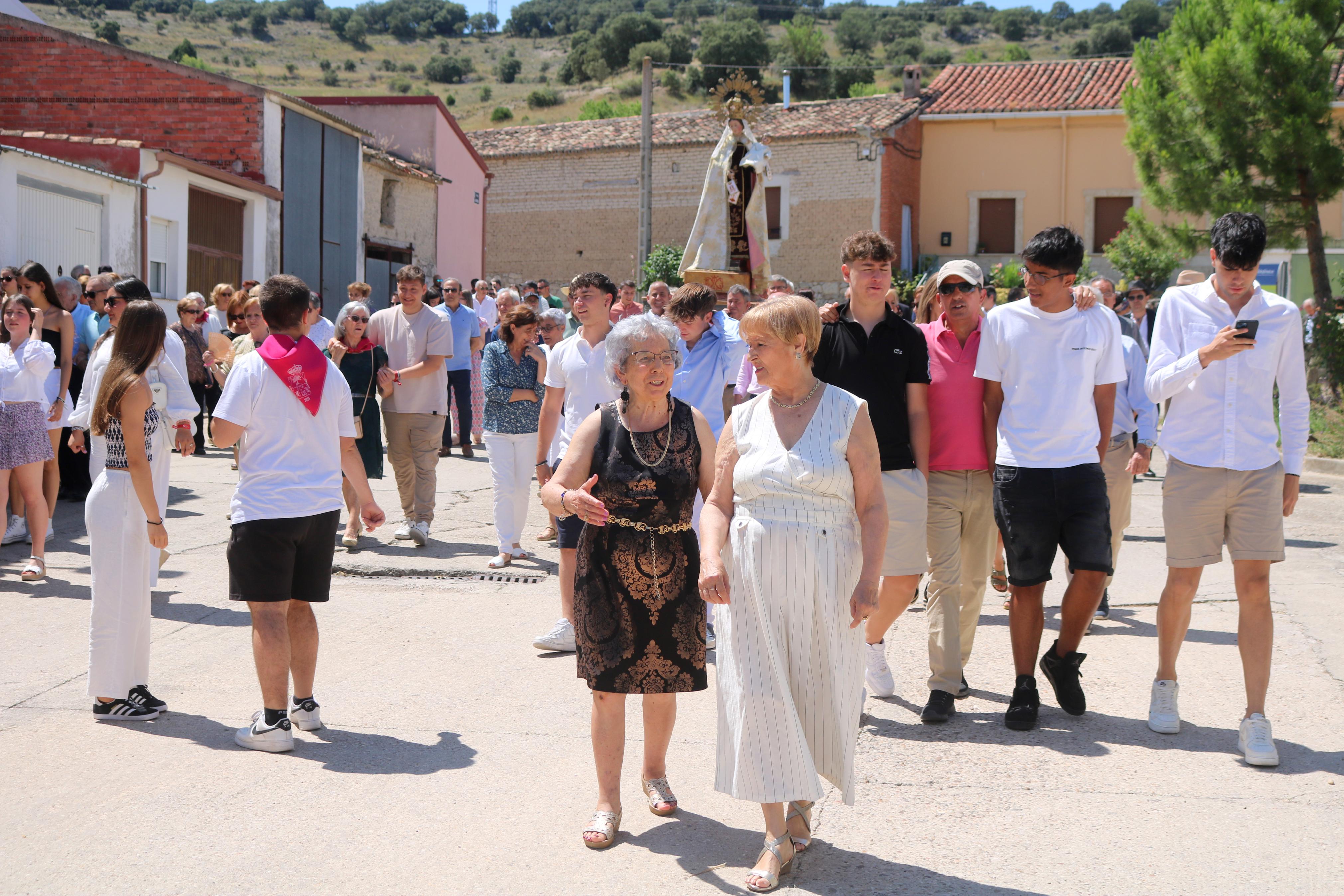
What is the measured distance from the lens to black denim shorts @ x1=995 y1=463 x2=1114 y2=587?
5.04m

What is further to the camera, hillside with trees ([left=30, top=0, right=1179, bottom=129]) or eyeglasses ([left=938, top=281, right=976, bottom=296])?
hillside with trees ([left=30, top=0, right=1179, bottom=129])

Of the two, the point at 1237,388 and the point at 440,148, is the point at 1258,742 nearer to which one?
the point at 1237,388

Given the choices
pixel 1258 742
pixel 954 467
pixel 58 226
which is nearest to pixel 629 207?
pixel 58 226

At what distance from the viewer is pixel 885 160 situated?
3462 centimetres

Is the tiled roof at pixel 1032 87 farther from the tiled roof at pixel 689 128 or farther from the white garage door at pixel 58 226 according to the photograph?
the white garage door at pixel 58 226

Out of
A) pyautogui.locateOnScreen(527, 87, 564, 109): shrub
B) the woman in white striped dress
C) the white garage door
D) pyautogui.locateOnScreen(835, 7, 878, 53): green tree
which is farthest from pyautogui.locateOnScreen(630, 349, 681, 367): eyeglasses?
pyautogui.locateOnScreen(835, 7, 878, 53): green tree

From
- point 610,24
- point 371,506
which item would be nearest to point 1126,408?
point 371,506

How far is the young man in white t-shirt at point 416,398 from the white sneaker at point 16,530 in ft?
→ 8.69

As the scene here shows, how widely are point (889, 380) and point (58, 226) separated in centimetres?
1485

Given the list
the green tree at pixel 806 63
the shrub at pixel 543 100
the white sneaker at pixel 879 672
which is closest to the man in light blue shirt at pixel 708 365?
the white sneaker at pixel 879 672

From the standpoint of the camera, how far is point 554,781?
14.5 feet

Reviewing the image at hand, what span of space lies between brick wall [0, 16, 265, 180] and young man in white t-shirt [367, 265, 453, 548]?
1448 centimetres

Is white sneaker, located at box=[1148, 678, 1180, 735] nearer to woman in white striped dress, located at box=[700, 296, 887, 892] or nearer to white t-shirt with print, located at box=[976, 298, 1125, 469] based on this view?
white t-shirt with print, located at box=[976, 298, 1125, 469]

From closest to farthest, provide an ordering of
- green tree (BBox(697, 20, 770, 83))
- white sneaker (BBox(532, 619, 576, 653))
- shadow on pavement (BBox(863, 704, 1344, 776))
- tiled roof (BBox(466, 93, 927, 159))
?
shadow on pavement (BBox(863, 704, 1344, 776)), white sneaker (BBox(532, 619, 576, 653)), tiled roof (BBox(466, 93, 927, 159)), green tree (BBox(697, 20, 770, 83))
